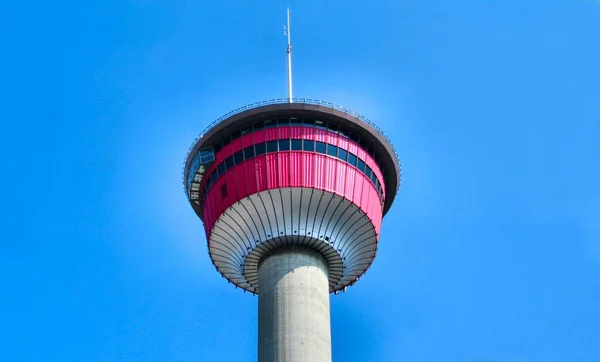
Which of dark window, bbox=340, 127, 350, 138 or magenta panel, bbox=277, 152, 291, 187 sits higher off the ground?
dark window, bbox=340, 127, 350, 138

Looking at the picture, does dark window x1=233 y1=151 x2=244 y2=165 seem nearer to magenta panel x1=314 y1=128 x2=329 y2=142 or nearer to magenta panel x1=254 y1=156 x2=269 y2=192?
magenta panel x1=254 y1=156 x2=269 y2=192

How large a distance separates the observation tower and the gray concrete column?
69 millimetres

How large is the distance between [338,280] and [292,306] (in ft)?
24.9

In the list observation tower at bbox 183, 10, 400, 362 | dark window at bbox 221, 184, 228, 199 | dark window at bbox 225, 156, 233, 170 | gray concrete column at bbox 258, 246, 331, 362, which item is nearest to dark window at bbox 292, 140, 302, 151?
observation tower at bbox 183, 10, 400, 362

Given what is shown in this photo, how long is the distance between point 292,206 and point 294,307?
678 centimetres

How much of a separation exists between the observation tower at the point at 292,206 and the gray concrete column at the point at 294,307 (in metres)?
0.07

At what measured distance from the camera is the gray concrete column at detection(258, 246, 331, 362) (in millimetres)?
57938

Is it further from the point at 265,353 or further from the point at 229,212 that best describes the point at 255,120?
the point at 265,353

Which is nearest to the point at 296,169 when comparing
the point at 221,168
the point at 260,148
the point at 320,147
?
the point at 320,147

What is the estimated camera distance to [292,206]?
61.0 metres

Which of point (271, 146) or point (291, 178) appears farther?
point (271, 146)

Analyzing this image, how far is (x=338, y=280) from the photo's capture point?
66.0 meters

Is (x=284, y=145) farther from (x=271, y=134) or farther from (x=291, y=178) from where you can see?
(x=291, y=178)

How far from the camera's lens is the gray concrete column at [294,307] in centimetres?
5794
